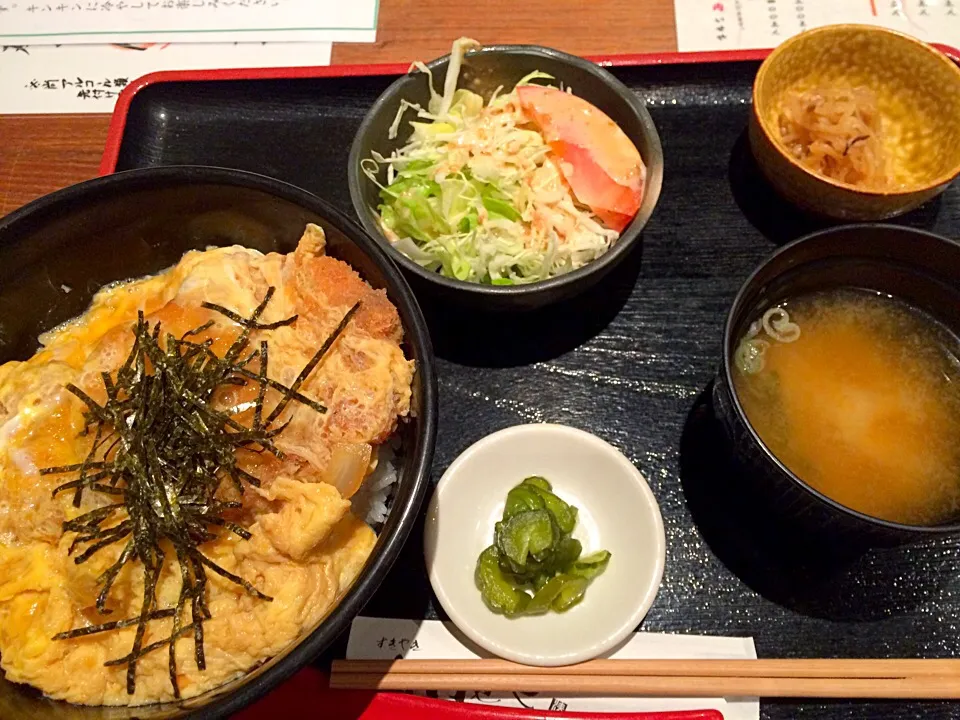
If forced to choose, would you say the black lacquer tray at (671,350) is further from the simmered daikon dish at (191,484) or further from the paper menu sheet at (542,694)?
the simmered daikon dish at (191,484)

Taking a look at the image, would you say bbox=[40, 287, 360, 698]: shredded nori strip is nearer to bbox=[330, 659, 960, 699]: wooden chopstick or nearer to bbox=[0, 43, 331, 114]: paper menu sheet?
bbox=[330, 659, 960, 699]: wooden chopstick

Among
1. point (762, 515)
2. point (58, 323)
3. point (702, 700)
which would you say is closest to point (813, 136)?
point (762, 515)

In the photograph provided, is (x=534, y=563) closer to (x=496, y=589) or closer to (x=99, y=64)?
(x=496, y=589)

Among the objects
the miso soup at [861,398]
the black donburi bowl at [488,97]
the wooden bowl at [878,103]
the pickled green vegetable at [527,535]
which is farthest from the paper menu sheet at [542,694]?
the wooden bowl at [878,103]

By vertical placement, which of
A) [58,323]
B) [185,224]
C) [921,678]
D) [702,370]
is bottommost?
[921,678]

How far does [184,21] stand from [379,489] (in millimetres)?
2346

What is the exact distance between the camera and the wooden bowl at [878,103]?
2.04 metres

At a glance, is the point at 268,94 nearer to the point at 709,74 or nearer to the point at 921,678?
the point at 709,74

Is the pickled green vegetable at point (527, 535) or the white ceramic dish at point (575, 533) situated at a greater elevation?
the pickled green vegetable at point (527, 535)

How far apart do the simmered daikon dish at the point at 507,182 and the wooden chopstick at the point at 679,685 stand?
3.60 feet

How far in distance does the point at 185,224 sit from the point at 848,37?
85.4 inches

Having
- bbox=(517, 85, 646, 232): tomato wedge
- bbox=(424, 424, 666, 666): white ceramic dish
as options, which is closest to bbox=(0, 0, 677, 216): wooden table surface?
bbox=(517, 85, 646, 232): tomato wedge

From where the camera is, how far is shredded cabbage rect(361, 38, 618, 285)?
2068 mm

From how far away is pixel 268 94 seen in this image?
2414 millimetres
